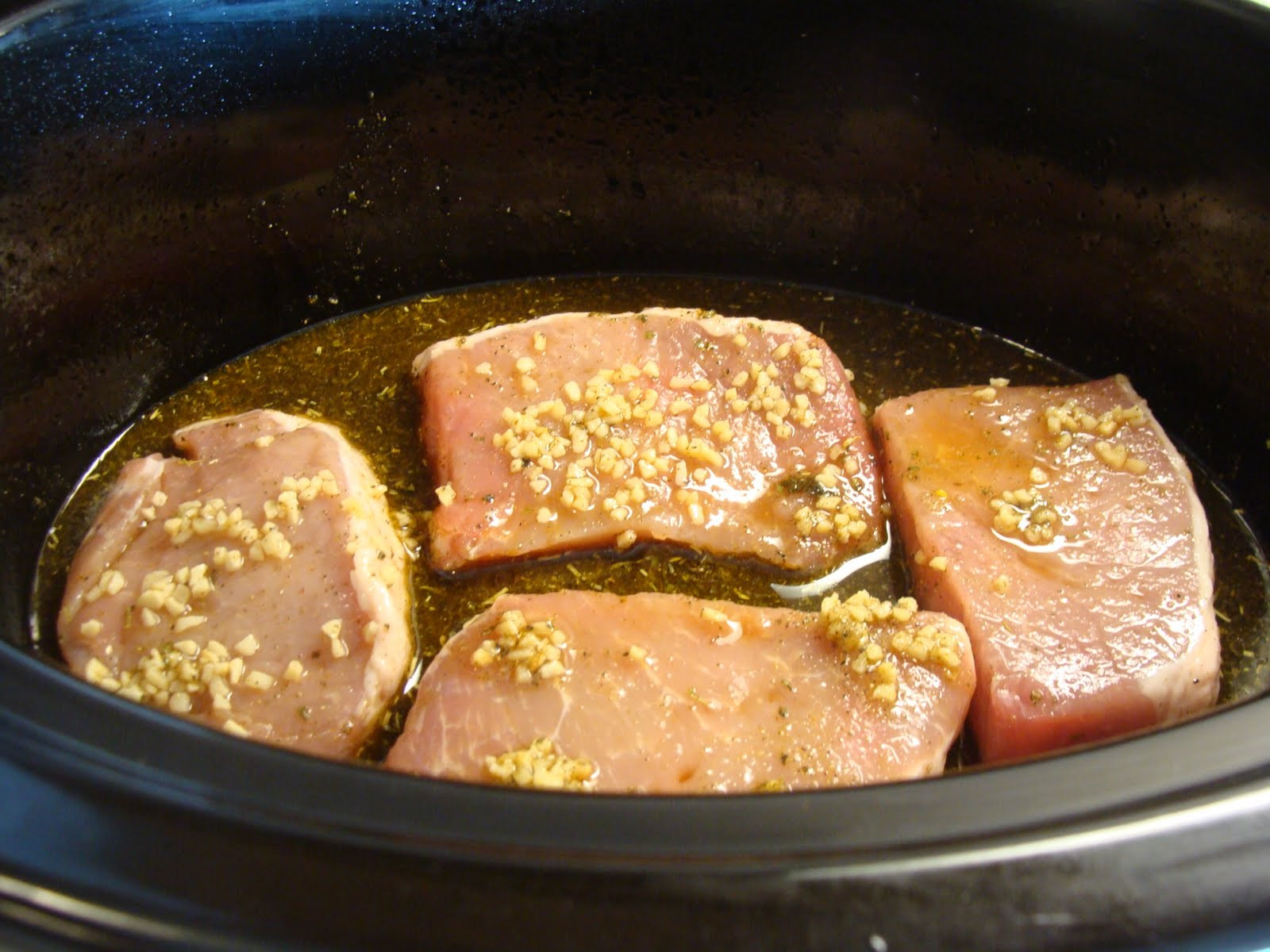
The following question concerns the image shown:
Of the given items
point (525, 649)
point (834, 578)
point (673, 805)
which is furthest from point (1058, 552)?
point (673, 805)

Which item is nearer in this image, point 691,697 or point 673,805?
point 673,805

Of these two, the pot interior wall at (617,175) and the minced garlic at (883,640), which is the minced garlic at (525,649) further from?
the pot interior wall at (617,175)

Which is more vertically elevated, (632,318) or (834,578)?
(632,318)

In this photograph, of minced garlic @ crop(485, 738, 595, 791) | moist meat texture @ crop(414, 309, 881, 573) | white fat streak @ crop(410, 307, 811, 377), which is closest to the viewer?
minced garlic @ crop(485, 738, 595, 791)

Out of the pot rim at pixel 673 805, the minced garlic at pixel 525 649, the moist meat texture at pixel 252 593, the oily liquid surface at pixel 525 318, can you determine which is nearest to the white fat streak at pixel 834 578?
the oily liquid surface at pixel 525 318

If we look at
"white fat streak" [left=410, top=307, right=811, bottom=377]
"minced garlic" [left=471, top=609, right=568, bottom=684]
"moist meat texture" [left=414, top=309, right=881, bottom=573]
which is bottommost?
"minced garlic" [left=471, top=609, right=568, bottom=684]

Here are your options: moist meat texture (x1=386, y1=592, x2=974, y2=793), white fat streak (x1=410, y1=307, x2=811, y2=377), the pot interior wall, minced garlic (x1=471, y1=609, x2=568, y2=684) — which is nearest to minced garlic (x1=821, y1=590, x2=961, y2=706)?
moist meat texture (x1=386, y1=592, x2=974, y2=793)

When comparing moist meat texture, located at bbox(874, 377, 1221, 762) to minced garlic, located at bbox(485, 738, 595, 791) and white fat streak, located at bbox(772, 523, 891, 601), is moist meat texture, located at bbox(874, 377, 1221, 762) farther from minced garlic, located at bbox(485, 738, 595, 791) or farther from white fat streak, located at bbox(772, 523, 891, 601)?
minced garlic, located at bbox(485, 738, 595, 791)

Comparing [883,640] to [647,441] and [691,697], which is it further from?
[647,441]
